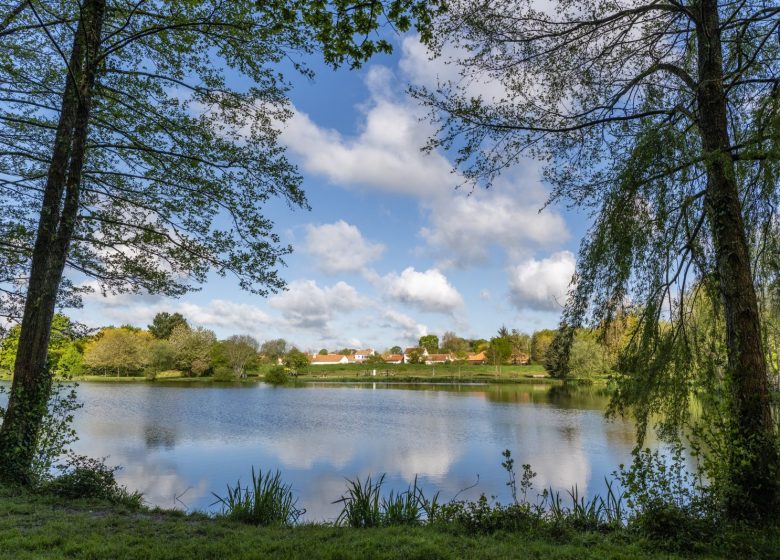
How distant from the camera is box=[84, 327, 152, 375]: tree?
171ft

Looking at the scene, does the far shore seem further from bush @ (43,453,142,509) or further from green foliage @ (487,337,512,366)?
bush @ (43,453,142,509)

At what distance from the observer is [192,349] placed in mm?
56406

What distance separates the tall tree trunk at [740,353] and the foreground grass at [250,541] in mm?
695

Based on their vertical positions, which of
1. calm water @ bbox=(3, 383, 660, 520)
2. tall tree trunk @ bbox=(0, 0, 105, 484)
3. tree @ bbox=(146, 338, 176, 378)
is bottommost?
calm water @ bbox=(3, 383, 660, 520)

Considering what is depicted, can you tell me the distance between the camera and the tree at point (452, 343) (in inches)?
3538

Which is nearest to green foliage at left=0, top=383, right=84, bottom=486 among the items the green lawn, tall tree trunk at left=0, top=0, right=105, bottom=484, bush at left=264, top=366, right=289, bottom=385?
tall tree trunk at left=0, top=0, right=105, bottom=484

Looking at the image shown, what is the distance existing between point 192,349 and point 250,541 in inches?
2266

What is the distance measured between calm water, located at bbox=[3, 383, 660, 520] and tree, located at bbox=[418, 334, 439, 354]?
71.6 m

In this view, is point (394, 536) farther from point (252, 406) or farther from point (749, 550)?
point (252, 406)

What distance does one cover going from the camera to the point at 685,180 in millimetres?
4480

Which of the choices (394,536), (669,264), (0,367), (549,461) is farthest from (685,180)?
(0,367)

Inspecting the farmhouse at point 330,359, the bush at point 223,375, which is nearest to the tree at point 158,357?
the bush at point 223,375

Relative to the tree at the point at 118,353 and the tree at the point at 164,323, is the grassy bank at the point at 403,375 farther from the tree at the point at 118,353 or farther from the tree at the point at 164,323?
the tree at the point at 164,323

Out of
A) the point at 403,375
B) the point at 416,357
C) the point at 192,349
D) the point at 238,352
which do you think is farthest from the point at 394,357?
the point at 192,349
